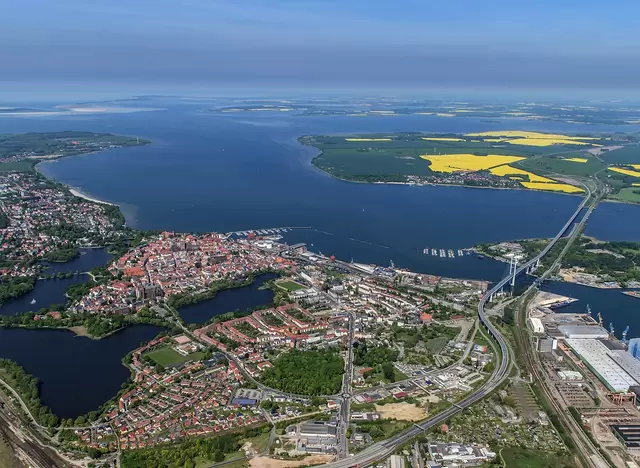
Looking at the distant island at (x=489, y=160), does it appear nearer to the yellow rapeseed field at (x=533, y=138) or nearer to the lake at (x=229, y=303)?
the yellow rapeseed field at (x=533, y=138)

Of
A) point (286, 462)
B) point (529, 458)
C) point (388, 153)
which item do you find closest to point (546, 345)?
point (529, 458)

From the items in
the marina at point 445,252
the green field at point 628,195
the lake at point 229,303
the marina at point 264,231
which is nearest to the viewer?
the lake at point 229,303

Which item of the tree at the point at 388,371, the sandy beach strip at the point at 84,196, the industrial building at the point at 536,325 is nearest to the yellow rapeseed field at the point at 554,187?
the industrial building at the point at 536,325

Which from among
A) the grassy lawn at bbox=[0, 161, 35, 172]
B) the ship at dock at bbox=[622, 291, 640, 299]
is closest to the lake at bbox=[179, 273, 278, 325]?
the ship at dock at bbox=[622, 291, 640, 299]

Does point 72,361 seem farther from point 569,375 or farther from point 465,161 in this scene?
point 465,161

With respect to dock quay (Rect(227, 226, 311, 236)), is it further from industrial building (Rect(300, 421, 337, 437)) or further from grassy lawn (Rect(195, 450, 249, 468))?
grassy lawn (Rect(195, 450, 249, 468))
